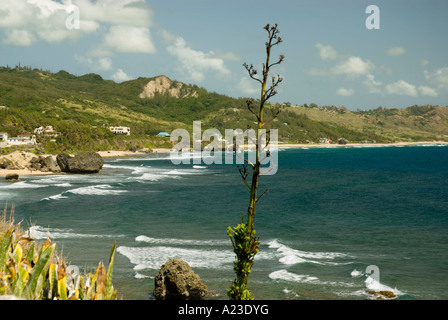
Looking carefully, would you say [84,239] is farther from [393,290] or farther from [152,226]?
[393,290]

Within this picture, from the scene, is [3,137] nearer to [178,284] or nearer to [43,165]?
[43,165]

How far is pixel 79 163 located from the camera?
82062 mm

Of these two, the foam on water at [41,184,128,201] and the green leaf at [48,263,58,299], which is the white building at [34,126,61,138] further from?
the green leaf at [48,263,58,299]

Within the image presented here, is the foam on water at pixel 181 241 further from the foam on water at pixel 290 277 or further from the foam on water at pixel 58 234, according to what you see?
the foam on water at pixel 290 277

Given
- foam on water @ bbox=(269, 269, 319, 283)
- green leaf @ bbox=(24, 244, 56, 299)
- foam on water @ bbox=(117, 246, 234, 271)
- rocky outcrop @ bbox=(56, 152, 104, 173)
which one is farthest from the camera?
rocky outcrop @ bbox=(56, 152, 104, 173)

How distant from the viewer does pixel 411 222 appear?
133 ft

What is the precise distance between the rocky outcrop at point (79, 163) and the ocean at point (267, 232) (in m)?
15.3

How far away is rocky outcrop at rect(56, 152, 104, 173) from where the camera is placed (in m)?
81.9

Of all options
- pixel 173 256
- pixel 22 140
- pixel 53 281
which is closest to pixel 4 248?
pixel 53 281

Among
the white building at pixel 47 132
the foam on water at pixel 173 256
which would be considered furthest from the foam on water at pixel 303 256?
the white building at pixel 47 132

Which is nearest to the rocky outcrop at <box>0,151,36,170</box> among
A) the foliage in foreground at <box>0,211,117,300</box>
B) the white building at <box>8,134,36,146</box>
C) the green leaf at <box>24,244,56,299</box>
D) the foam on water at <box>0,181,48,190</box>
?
the foam on water at <box>0,181,48,190</box>

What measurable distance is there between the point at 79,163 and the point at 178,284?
6841cm

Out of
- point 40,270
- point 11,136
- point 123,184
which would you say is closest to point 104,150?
point 11,136

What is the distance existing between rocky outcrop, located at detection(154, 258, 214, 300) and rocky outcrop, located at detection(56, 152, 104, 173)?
2657 inches
